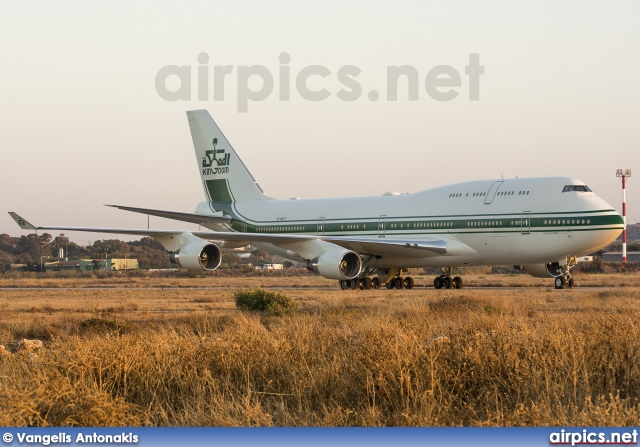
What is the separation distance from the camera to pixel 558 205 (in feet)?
114

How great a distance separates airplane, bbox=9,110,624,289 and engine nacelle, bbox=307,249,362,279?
39 mm

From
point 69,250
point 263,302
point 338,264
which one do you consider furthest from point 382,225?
point 69,250

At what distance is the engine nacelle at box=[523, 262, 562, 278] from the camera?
38.4 metres

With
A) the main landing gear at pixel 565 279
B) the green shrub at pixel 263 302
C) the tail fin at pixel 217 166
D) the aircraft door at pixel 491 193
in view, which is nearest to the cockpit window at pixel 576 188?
the aircraft door at pixel 491 193

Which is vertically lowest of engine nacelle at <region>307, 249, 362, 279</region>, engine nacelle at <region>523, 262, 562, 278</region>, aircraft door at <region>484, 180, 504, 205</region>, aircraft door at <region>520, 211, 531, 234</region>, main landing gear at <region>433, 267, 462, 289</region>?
main landing gear at <region>433, 267, 462, 289</region>

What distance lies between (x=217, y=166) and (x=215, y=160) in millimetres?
364

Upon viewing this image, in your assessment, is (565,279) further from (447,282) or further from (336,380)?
(336,380)

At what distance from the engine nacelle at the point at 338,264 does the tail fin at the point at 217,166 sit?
449 inches

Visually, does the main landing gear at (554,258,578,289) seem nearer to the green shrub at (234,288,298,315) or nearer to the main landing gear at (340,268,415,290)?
the main landing gear at (340,268,415,290)

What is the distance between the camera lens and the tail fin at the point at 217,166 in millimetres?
47188

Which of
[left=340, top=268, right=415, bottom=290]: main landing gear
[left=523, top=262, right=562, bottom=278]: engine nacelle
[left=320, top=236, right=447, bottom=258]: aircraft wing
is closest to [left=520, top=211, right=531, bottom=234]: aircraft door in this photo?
[left=320, top=236, right=447, bottom=258]: aircraft wing

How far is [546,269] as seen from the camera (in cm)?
3884

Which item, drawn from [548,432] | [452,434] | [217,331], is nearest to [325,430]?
[452,434]

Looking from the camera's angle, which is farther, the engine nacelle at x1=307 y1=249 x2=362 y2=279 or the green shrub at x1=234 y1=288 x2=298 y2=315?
the engine nacelle at x1=307 y1=249 x2=362 y2=279
